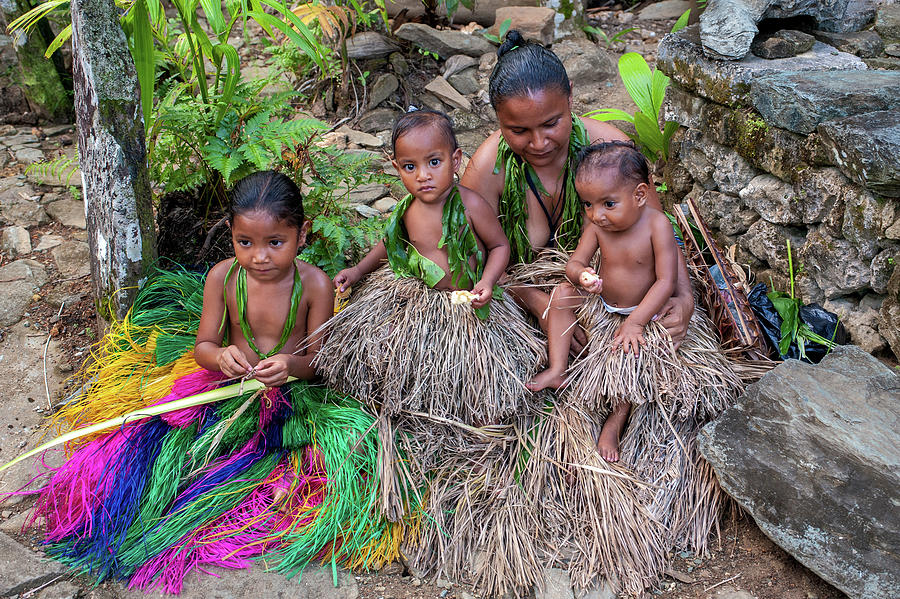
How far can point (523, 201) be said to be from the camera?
8.25 ft

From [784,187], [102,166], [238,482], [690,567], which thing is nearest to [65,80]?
[102,166]

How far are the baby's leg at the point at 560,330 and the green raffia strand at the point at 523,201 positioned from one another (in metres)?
0.26

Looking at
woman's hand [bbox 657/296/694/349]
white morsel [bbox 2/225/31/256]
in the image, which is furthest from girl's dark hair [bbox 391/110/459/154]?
white morsel [bbox 2/225/31/256]

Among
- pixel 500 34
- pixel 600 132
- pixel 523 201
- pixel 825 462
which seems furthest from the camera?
pixel 500 34

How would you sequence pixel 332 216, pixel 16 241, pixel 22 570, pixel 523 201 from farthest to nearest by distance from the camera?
pixel 16 241
pixel 332 216
pixel 523 201
pixel 22 570

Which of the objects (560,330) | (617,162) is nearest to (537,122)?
(617,162)

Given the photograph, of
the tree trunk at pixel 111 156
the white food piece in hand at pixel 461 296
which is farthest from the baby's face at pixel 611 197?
the tree trunk at pixel 111 156

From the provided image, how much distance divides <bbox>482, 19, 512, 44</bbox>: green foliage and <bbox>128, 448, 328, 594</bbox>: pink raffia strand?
4298 millimetres

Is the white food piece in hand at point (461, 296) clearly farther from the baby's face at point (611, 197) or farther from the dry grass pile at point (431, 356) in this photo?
the baby's face at point (611, 197)

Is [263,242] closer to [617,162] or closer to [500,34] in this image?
[617,162]

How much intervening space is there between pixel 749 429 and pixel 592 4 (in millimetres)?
5528

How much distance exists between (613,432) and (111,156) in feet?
6.50

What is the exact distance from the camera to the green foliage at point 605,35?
5.92m

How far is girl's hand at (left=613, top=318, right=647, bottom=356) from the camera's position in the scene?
7.15ft
